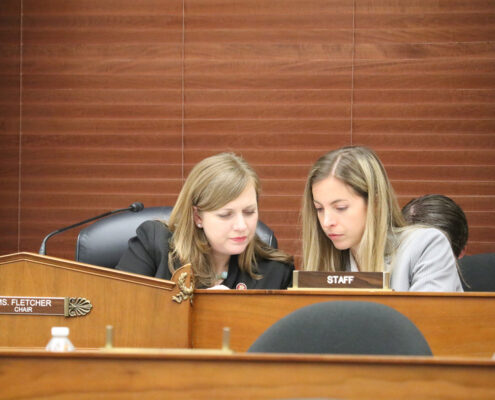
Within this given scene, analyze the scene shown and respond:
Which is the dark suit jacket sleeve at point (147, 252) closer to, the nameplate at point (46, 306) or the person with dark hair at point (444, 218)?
the nameplate at point (46, 306)

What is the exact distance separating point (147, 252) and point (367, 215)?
0.80 metres

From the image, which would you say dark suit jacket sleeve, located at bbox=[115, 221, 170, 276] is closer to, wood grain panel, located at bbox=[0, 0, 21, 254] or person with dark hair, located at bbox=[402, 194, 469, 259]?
person with dark hair, located at bbox=[402, 194, 469, 259]

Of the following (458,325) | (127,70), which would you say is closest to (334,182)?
(458,325)

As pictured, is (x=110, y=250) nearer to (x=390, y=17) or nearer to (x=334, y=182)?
(x=334, y=182)

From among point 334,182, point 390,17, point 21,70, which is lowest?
point 334,182

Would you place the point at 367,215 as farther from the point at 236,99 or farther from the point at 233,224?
the point at 236,99

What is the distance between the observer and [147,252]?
7.76 feet

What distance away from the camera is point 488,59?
3.71 metres

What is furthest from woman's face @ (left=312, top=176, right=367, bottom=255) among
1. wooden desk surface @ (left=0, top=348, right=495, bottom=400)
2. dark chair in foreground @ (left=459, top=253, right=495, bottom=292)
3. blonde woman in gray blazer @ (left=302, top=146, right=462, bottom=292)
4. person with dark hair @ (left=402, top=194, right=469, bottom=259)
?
wooden desk surface @ (left=0, top=348, right=495, bottom=400)

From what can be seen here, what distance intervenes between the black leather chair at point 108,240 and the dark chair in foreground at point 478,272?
0.81m

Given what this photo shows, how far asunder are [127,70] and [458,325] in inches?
109

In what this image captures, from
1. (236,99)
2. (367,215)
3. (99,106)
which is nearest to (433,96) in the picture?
(236,99)

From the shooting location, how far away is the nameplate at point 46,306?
162cm

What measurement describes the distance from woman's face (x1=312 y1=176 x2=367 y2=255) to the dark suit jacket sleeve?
58cm
